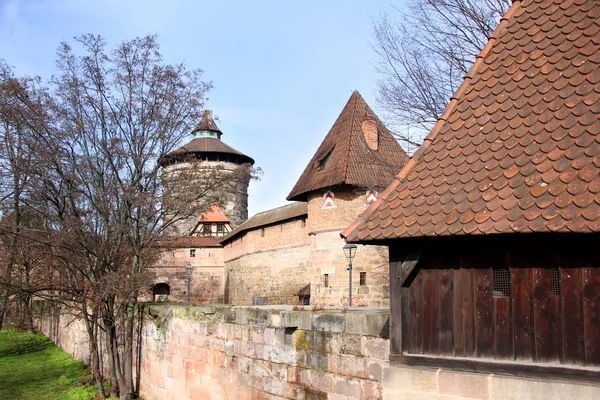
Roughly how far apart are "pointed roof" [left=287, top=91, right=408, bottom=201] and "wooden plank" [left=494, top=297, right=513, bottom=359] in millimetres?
13570

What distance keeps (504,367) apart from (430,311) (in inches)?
29.7

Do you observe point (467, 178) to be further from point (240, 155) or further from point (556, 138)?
point (240, 155)

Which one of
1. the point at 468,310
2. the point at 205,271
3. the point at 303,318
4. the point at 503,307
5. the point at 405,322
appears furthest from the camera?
the point at 205,271

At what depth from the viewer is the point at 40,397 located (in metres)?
13.9

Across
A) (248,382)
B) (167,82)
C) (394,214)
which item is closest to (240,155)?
(167,82)

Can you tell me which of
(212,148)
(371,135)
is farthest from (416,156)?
(212,148)

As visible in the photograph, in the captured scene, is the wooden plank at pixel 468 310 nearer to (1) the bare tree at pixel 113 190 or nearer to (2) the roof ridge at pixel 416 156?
(2) the roof ridge at pixel 416 156

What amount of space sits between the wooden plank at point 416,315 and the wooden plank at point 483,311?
0.50 meters

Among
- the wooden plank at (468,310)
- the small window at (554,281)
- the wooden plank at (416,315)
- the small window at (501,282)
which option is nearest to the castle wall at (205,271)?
the wooden plank at (416,315)

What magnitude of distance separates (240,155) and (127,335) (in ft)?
118

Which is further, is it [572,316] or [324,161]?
[324,161]

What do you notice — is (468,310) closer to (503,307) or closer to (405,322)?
(503,307)

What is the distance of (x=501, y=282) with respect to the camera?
4887 millimetres

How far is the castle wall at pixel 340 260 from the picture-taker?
2050 centimetres
